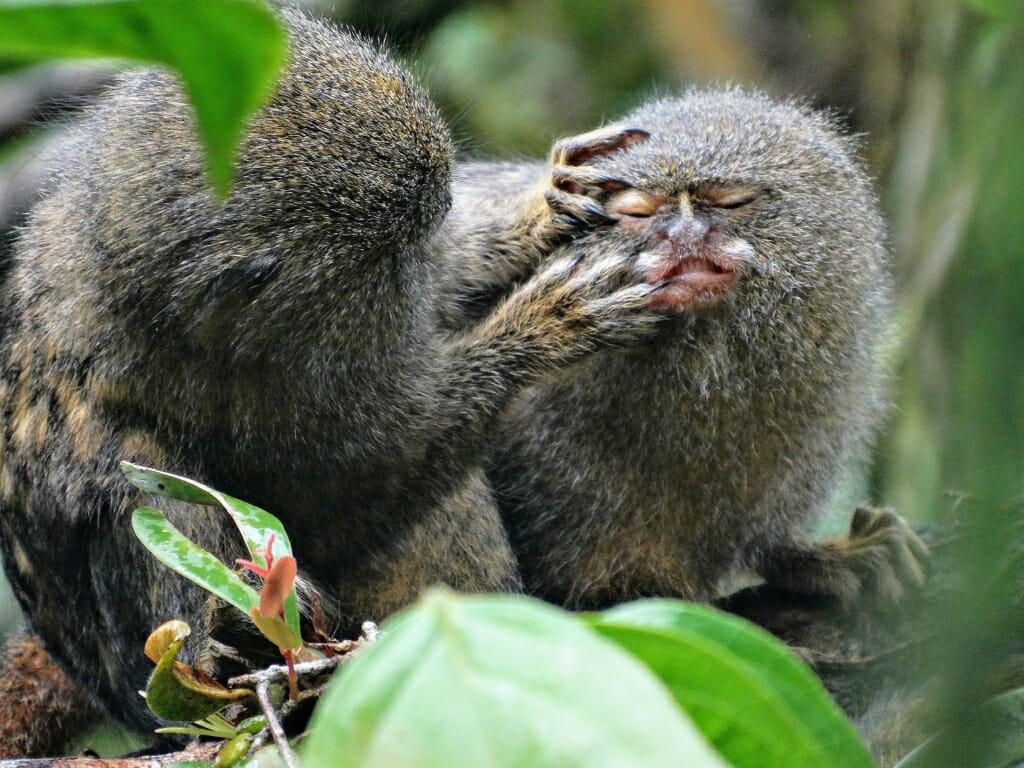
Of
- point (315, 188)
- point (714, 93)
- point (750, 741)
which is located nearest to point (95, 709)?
point (315, 188)

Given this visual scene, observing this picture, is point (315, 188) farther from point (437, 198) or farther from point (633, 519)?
point (633, 519)

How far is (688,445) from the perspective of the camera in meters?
2.61

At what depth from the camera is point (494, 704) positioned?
773mm

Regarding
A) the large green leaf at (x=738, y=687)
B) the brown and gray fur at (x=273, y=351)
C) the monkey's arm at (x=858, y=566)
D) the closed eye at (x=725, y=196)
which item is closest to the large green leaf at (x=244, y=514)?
the brown and gray fur at (x=273, y=351)

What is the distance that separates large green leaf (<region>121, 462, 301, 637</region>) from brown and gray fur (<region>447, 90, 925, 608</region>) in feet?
3.09

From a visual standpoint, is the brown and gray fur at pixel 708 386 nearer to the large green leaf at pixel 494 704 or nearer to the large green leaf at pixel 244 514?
the large green leaf at pixel 244 514

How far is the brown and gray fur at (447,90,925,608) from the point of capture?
2.55m

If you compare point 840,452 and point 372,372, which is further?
point 840,452

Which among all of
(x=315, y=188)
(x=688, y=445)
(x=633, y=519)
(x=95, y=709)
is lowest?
(x=95, y=709)

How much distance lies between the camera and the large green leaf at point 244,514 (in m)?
1.73

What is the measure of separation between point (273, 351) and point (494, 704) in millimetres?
1656

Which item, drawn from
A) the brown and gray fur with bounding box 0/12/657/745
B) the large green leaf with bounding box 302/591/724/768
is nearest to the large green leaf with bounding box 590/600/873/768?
the large green leaf with bounding box 302/591/724/768

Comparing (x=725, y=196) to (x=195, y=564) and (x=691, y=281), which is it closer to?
(x=691, y=281)

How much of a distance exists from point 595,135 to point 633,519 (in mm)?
843
